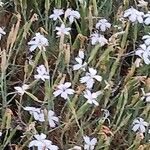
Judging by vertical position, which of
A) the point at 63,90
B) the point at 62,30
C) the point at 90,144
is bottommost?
the point at 90,144

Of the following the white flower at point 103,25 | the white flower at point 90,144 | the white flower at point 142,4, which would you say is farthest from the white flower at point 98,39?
the white flower at point 90,144

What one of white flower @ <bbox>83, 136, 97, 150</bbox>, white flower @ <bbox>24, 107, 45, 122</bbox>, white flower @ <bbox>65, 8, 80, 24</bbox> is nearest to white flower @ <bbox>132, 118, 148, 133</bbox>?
white flower @ <bbox>83, 136, 97, 150</bbox>

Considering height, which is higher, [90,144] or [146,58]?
[146,58]

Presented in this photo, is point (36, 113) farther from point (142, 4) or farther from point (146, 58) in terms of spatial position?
point (142, 4)

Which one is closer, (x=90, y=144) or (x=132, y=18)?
(x=90, y=144)

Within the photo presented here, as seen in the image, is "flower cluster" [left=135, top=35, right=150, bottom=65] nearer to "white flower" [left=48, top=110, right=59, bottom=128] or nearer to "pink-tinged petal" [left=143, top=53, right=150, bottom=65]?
"pink-tinged petal" [left=143, top=53, right=150, bottom=65]

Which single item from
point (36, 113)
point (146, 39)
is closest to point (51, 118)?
point (36, 113)

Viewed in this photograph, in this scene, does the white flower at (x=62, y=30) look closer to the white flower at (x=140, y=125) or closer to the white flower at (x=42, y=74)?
the white flower at (x=42, y=74)
